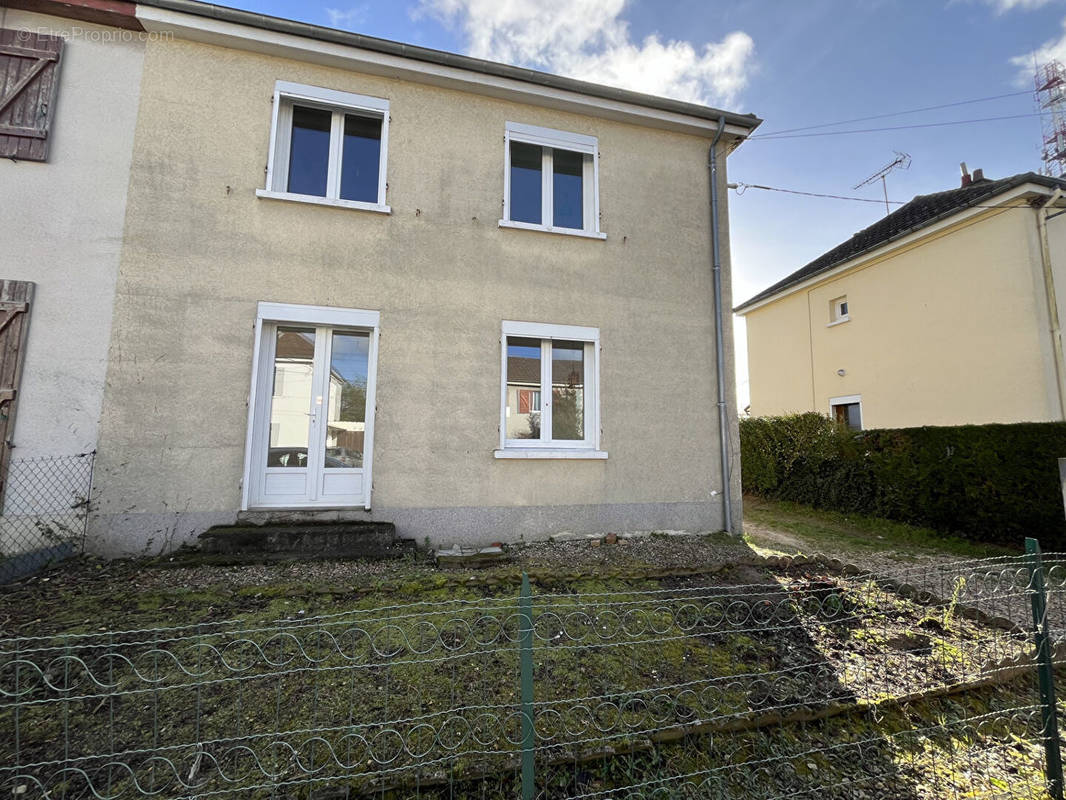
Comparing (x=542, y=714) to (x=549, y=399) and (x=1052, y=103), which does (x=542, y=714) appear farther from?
(x=1052, y=103)

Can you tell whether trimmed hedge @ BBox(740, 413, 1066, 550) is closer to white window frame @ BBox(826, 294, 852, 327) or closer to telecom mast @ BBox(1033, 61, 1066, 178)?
white window frame @ BBox(826, 294, 852, 327)

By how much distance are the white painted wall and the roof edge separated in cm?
107

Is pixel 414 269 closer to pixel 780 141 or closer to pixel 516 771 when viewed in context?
pixel 516 771

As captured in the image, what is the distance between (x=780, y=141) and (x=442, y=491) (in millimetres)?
8549

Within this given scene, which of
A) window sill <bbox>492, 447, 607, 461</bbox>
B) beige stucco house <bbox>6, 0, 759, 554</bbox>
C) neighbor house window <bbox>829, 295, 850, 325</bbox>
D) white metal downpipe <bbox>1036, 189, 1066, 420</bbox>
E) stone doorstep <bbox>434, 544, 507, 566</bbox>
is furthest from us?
neighbor house window <bbox>829, 295, 850, 325</bbox>

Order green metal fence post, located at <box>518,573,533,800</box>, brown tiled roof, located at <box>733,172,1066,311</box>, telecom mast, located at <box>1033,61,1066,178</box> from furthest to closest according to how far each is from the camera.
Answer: telecom mast, located at <box>1033,61,1066,178</box>, brown tiled roof, located at <box>733,172,1066,311</box>, green metal fence post, located at <box>518,573,533,800</box>

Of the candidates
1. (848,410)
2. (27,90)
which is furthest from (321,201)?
(848,410)

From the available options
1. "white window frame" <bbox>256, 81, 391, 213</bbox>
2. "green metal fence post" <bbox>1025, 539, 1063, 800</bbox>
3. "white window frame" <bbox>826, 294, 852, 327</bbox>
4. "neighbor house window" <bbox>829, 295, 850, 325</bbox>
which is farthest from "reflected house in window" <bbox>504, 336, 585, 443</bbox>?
"neighbor house window" <bbox>829, 295, 850, 325</bbox>

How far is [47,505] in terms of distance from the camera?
4.89 m

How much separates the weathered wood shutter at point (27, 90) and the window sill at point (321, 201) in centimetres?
238

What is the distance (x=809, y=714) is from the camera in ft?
9.04

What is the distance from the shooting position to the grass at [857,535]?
6531 millimetres

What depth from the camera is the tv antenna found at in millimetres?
12008

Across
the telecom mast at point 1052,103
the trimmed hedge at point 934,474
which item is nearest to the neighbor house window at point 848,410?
the trimmed hedge at point 934,474
